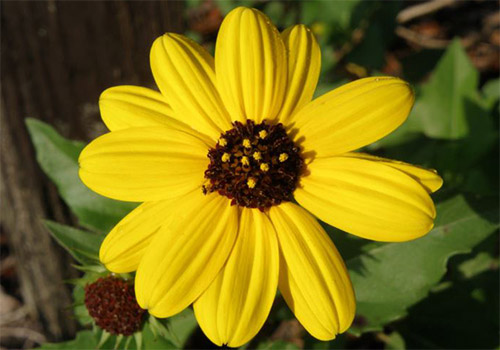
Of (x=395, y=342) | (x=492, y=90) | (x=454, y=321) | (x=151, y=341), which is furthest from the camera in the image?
(x=492, y=90)

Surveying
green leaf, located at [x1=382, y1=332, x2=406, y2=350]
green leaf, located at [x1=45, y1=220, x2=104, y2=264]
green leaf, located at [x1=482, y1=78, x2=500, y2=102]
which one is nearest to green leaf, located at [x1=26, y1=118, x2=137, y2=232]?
green leaf, located at [x1=45, y1=220, x2=104, y2=264]

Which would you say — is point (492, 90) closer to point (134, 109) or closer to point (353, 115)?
point (353, 115)

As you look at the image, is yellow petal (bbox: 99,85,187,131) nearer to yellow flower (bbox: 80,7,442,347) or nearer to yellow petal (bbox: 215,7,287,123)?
yellow flower (bbox: 80,7,442,347)

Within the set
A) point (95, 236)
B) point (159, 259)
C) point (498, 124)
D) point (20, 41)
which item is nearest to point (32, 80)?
point (20, 41)

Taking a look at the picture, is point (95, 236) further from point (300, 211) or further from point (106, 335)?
point (300, 211)

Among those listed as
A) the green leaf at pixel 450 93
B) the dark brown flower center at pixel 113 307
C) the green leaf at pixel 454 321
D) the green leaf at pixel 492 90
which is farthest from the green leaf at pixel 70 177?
the green leaf at pixel 492 90

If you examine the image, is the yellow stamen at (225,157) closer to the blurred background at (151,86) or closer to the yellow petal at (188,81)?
the yellow petal at (188,81)

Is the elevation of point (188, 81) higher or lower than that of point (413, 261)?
higher

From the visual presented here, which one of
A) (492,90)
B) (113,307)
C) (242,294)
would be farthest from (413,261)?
(492,90)
